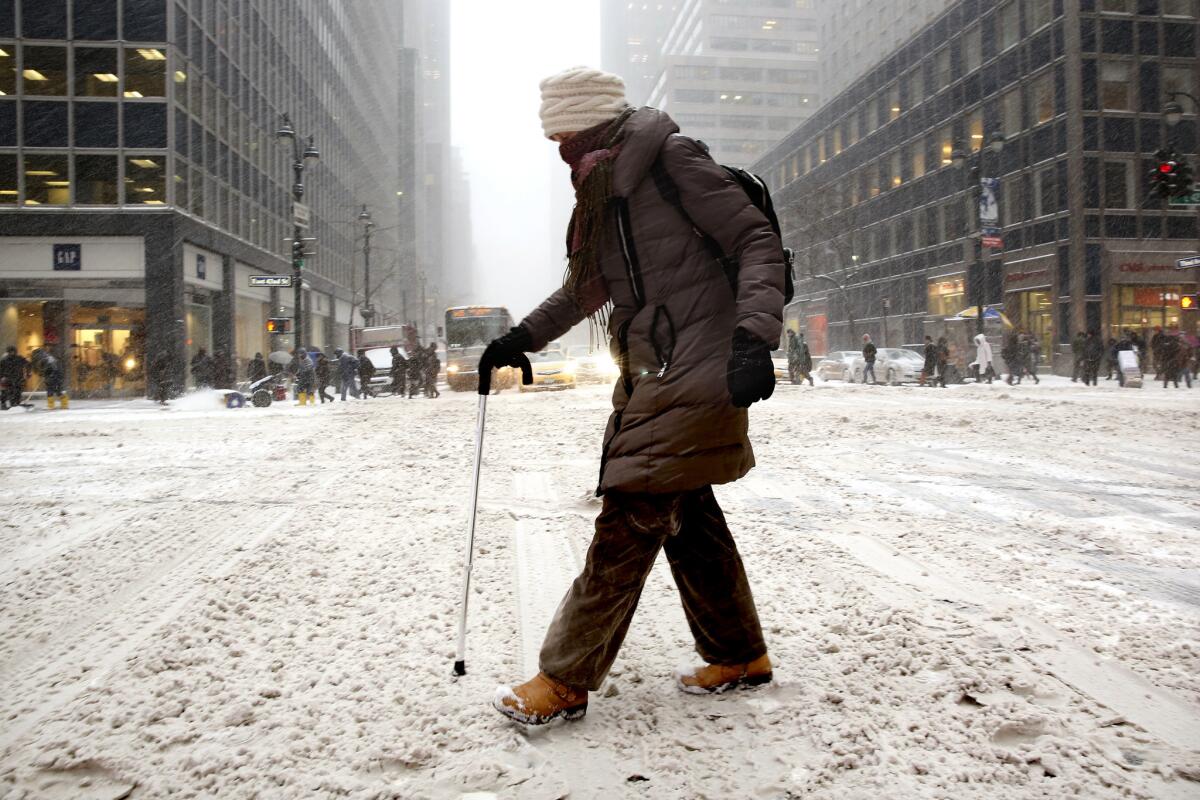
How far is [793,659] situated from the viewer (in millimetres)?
2914

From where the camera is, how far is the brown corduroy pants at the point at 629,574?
93.2 inches

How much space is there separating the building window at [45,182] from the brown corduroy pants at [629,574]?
3200 centimetres

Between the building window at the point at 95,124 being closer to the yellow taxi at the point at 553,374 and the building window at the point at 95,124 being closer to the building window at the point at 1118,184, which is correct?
the yellow taxi at the point at 553,374

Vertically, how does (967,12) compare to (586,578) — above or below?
above

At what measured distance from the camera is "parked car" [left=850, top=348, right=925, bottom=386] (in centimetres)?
2883

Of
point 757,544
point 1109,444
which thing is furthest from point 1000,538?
point 1109,444

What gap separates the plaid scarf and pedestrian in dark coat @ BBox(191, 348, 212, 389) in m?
26.7

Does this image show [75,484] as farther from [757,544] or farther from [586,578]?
A: [586,578]

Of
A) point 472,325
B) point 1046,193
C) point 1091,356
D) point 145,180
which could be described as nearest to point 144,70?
point 145,180

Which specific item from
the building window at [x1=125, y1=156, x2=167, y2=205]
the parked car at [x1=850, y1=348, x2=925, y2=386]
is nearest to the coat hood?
the parked car at [x1=850, y1=348, x2=925, y2=386]

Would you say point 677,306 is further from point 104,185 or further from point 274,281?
point 104,185

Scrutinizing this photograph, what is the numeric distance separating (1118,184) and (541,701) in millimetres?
40591

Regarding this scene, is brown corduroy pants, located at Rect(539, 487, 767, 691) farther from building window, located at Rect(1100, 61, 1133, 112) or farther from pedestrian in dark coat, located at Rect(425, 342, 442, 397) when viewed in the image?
building window, located at Rect(1100, 61, 1133, 112)

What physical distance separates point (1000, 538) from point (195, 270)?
3166 centimetres
